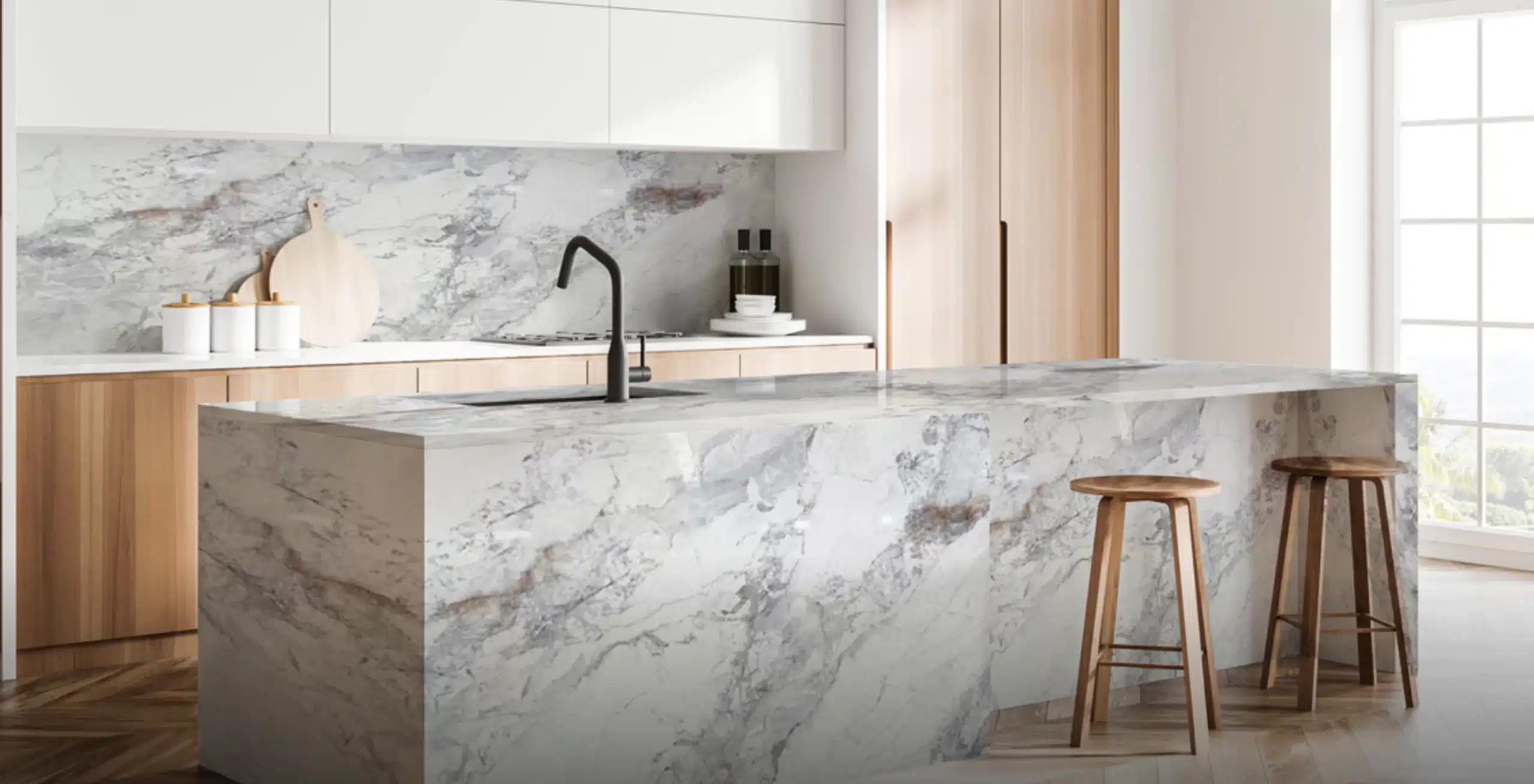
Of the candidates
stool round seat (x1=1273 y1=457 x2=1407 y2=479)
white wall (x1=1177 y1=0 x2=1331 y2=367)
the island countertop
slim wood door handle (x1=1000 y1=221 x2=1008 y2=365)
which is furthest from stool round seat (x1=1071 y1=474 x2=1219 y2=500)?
white wall (x1=1177 y1=0 x2=1331 y2=367)

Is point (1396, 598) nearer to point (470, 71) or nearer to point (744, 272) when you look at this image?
point (744, 272)

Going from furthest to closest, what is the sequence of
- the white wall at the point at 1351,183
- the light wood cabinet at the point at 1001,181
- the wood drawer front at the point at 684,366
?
the white wall at the point at 1351,183 < the light wood cabinet at the point at 1001,181 < the wood drawer front at the point at 684,366

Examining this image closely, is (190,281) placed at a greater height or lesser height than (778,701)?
greater

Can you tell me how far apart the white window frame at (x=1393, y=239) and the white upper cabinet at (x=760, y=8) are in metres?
2.04

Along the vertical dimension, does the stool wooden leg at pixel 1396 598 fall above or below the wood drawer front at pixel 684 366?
below

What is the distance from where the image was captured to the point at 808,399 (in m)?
3.75

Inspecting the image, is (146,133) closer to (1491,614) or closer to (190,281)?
(190,281)

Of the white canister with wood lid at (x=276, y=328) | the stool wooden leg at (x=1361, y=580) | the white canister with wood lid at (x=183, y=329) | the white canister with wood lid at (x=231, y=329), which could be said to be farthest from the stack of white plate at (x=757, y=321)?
the stool wooden leg at (x=1361, y=580)

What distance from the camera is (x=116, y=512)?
15.2 ft

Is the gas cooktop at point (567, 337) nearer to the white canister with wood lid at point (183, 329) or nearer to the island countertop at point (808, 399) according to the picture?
the white canister with wood lid at point (183, 329)

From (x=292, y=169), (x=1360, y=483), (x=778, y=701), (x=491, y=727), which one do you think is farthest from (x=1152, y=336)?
(x=491, y=727)

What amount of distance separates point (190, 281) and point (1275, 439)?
3.18 meters

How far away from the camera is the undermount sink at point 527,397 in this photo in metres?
3.73

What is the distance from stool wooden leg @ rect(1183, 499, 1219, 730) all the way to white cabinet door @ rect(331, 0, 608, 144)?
251cm
